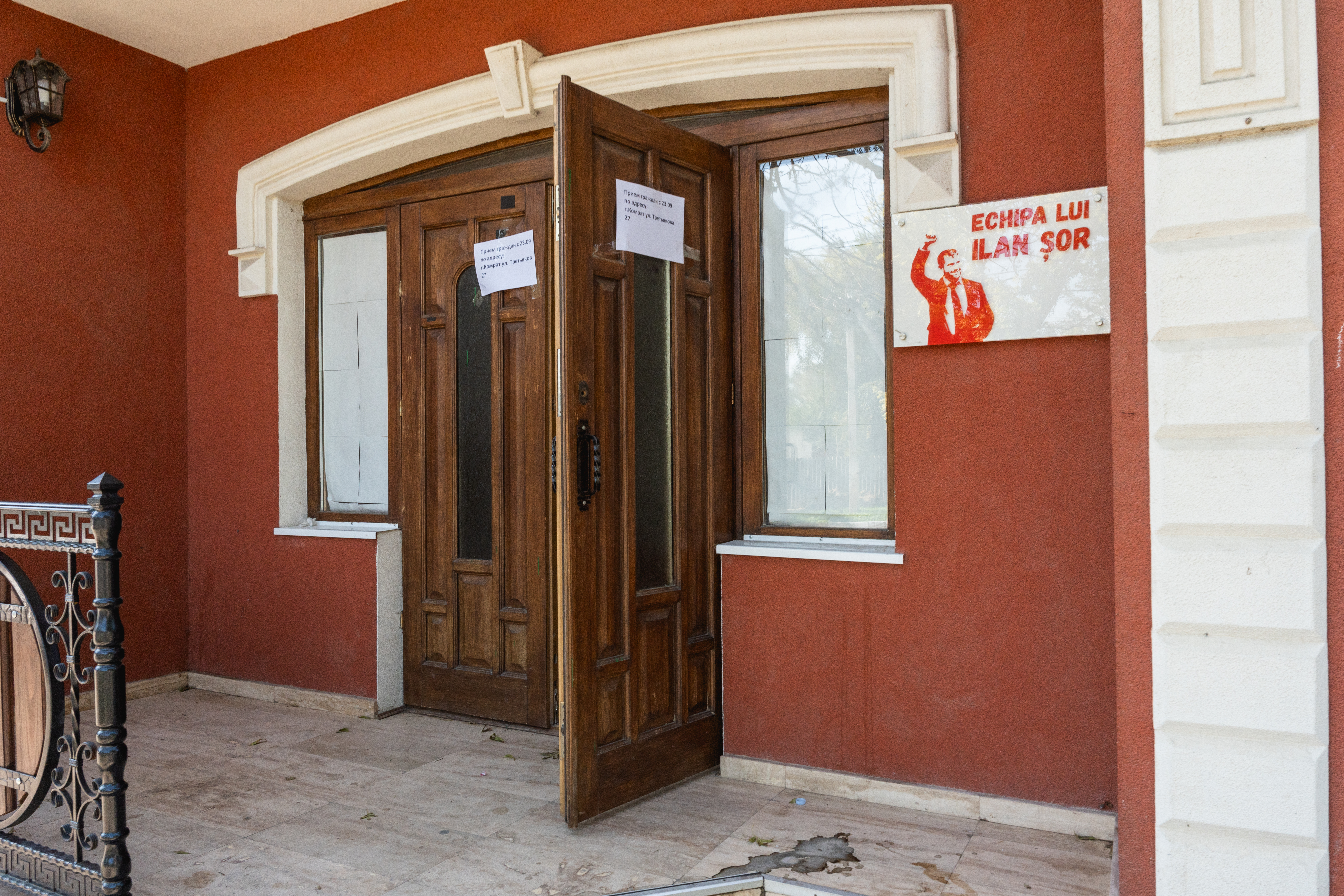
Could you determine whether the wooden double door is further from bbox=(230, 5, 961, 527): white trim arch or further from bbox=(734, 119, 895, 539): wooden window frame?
bbox=(734, 119, 895, 539): wooden window frame

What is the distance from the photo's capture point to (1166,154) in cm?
198

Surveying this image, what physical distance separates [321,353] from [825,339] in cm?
262

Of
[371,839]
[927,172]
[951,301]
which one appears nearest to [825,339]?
[951,301]

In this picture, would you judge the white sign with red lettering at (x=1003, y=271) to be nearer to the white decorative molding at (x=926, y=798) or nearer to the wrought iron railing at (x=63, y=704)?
the white decorative molding at (x=926, y=798)

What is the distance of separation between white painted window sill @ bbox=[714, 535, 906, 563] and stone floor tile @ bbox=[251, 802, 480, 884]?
1273 millimetres

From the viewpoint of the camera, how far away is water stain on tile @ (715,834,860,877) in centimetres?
260

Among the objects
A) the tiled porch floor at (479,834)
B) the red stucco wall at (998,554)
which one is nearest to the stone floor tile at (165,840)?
the tiled porch floor at (479,834)

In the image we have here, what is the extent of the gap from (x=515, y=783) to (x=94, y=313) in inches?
120

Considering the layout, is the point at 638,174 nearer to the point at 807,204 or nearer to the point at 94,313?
the point at 807,204

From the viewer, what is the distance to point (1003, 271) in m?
2.93

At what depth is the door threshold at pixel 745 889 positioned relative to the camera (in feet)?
7.86

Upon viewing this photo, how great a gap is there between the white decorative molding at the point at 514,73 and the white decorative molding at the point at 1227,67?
7.81 feet

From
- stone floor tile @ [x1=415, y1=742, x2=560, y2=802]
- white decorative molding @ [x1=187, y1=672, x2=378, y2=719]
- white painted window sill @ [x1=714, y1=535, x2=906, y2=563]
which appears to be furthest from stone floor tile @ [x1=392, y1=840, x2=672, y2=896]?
white decorative molding @ [x1=187, y1=672, x2=378, y2=719]

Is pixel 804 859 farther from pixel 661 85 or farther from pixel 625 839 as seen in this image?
pixel 661 85
